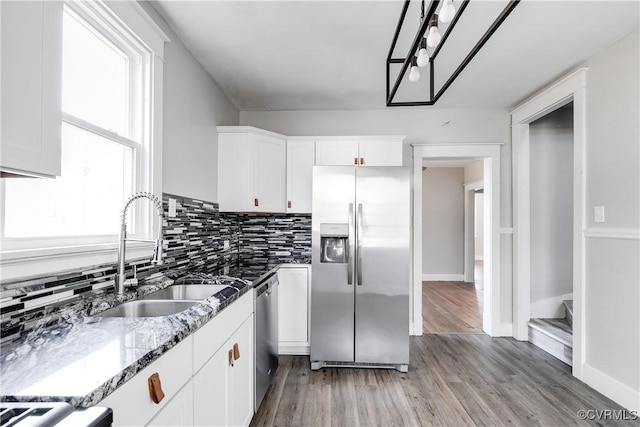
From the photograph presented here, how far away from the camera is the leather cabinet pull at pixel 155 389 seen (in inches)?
35.0

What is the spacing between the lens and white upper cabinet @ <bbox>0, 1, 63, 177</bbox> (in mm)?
769

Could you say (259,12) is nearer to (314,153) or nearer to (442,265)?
(314,153)

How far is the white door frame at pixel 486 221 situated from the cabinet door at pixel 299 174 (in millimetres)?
1241

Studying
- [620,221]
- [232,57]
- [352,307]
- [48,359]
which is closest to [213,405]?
[48,359]

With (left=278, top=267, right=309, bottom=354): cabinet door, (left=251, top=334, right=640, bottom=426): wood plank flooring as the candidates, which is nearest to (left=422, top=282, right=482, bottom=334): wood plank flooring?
(left=251, top=334, right=640, bottom=426): wood plank flooring

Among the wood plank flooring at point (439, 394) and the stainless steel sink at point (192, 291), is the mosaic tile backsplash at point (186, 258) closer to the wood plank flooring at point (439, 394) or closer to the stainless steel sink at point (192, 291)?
the stainless steel sink at point (192, 291)

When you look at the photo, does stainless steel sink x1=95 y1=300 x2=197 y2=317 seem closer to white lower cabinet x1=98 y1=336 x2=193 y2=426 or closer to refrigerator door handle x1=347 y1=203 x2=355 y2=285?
white lower cabinet x1=98 y1=336 x2=193 y2=426

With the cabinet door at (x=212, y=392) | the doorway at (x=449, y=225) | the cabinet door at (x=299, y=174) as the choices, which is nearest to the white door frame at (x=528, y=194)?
the cabinet door at (x=299, y=174)

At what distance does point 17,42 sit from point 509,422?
9.60 feet

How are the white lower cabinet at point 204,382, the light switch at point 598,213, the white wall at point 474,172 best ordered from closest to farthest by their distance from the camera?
the white lower cabinet at point 204,382 < the light switch at point 598,213 < the white wall at point 474,172

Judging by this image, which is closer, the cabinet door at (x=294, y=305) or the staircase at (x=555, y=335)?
the staircase at (x=555, y=335)

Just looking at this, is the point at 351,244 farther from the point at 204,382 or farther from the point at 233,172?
the point at 204,382

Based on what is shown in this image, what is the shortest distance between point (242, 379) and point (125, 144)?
146 centimetres

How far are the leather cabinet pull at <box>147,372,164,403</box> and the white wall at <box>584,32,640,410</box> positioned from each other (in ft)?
9.31
